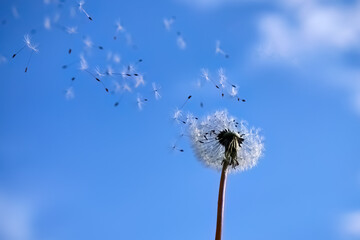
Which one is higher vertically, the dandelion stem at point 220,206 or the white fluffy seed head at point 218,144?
the white fluffy seed head at point 218,144

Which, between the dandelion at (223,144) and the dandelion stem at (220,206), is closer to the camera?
the dandelion stem at (220,206)

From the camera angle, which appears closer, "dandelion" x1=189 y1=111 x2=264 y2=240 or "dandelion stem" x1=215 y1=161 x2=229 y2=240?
"dandelion stem" x1=215 y1=161 x2=229 y2=240

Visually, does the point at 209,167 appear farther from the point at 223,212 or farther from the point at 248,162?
the point at 223,212

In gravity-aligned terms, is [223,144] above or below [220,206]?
above

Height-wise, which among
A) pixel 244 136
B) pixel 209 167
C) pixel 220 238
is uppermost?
pixel 244 136

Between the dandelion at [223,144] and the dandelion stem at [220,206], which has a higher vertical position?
the dandelion at [223,144]

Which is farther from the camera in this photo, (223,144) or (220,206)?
(223,144)

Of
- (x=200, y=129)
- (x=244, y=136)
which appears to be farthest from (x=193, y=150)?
(x=244, y=136)

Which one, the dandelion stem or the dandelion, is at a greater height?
the dandelion
